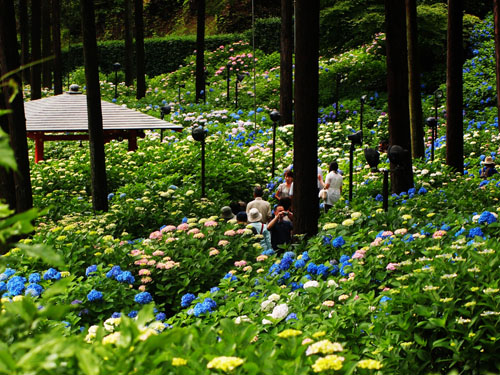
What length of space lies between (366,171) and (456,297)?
892 cm

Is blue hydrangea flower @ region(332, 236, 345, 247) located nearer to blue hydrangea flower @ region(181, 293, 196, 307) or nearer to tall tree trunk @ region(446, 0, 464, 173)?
blue hydrangea flower @ region(181, 293, 196, 307)

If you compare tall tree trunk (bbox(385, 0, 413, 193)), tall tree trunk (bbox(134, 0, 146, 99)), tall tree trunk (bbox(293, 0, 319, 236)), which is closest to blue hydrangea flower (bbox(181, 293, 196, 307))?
tall tree trunk (bbox(293, 0, 319, 236))

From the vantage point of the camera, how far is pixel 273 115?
15.9m

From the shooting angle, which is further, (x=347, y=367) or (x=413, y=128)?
(x=413, y=128)

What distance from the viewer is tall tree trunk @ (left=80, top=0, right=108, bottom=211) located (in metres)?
12.0

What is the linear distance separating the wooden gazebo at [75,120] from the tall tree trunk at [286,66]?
526cm

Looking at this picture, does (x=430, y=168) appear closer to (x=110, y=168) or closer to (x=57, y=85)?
(x=110, y=168)

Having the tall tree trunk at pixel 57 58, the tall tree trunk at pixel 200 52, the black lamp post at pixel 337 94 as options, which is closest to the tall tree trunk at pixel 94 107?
the black lamp post at pixel 337 94

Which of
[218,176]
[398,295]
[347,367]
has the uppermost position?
[347,367]

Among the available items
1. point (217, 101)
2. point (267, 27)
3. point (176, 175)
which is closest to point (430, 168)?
point (176, 175)

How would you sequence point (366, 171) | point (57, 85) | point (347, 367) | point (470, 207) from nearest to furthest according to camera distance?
1. point (347, 367)
2. point (470, 207)
3. point (366, 171)
4. point (57, 85)

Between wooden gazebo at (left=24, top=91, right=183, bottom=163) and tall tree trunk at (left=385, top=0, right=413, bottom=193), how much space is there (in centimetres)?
574

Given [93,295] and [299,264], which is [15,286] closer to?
[93,295]

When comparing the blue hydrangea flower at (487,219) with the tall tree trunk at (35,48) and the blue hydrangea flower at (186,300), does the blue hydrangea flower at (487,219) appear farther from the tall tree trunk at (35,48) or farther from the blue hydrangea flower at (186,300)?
the tall tree trunk at (35,48)
